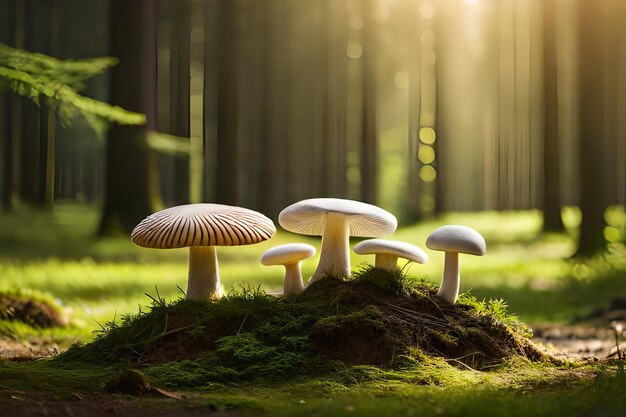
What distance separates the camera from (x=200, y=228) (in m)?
7.32

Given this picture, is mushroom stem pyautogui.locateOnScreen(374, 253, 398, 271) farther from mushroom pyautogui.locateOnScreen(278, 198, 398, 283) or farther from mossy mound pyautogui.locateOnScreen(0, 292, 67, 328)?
mossy mound pyautogui.locateOnScreen(0, 292, 67, 328)

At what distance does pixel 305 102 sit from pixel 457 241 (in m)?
40.1

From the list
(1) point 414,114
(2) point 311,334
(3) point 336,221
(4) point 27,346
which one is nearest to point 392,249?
(3) point 336,221

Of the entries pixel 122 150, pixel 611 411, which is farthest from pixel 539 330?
pixel 122 150

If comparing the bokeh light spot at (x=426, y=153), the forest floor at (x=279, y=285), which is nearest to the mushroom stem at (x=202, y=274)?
the forest floor at (x=279, y=285)

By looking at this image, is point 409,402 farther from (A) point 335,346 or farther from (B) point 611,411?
(A) point 335,346

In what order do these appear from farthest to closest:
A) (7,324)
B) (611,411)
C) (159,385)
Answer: (7,324)
(159,385)
(611,411)

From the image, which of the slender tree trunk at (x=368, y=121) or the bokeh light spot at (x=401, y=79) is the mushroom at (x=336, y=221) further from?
the bokeh light spot at (x=401, y=79)

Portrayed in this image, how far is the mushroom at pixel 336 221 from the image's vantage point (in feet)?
24.5

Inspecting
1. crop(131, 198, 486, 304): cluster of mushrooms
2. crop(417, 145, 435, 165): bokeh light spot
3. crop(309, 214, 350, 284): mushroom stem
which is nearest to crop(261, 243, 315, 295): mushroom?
crop(131, 198, 486, 304): cluster of mushrooms

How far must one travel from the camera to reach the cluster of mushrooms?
7.36 meters

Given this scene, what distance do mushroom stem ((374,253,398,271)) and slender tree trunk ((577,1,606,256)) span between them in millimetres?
11189

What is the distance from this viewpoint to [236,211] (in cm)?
772

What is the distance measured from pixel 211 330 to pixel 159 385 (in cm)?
124
